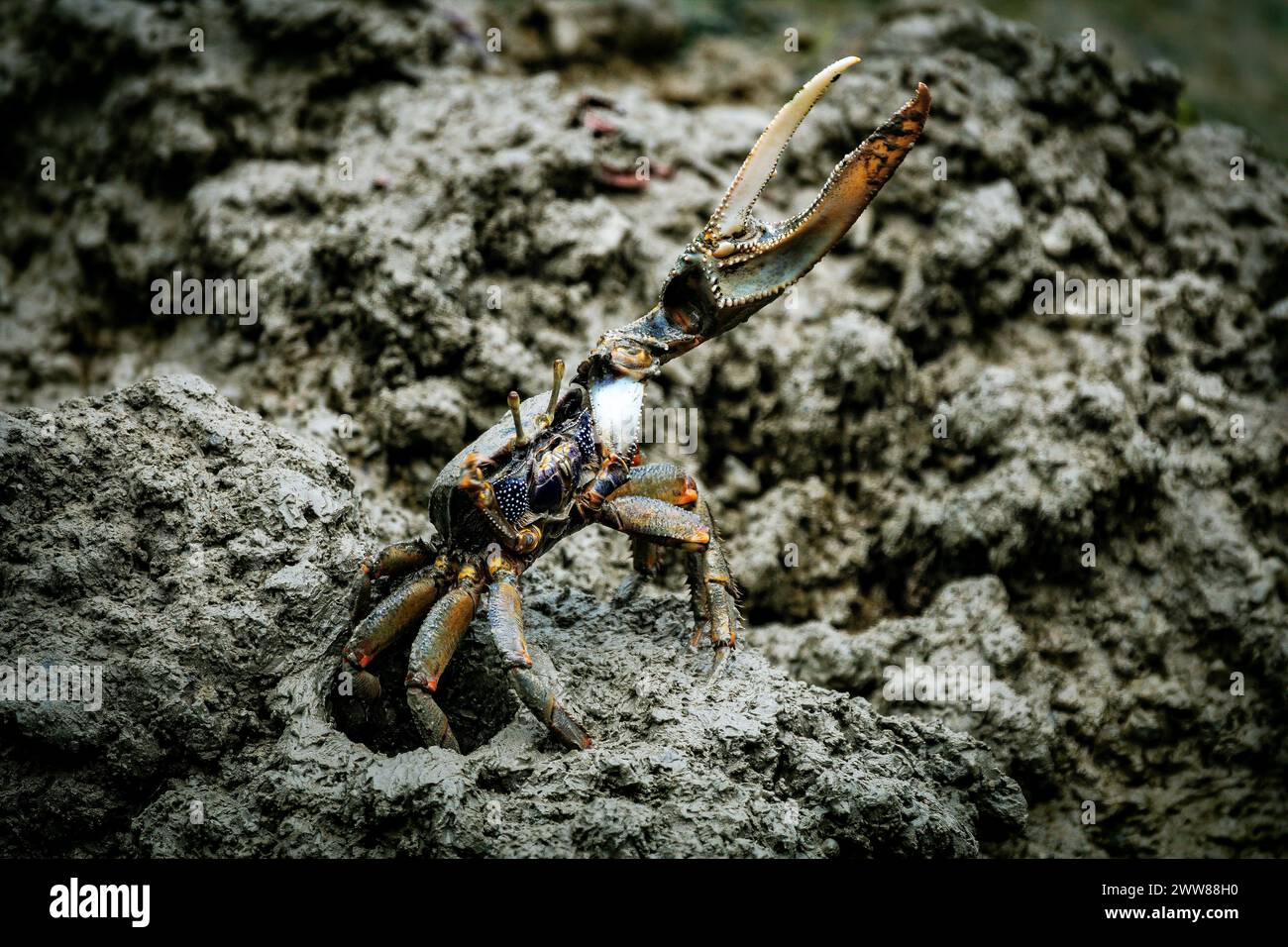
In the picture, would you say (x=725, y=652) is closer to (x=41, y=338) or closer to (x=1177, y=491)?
(x=1177, y=491)

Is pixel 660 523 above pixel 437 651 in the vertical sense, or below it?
above

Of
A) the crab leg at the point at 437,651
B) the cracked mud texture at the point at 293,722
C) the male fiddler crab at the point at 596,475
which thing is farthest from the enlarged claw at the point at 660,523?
the crab leg at the point at 437,651

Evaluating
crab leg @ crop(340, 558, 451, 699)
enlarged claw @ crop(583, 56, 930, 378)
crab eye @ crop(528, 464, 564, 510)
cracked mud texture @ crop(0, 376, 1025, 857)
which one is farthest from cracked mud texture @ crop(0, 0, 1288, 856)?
enlarged claw @ crop(583, 56, 930, 378)

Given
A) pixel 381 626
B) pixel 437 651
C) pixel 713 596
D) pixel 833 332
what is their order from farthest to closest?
1. pixel 833 332
2. pixel 713 596
3. pixel 381 626
4. pixel 437 651

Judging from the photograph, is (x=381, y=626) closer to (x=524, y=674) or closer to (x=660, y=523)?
(x=524, y=674)

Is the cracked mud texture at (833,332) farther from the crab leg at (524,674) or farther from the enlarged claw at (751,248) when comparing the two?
the enlarged claw at (751,248)

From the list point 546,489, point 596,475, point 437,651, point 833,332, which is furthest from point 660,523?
point 833,332
